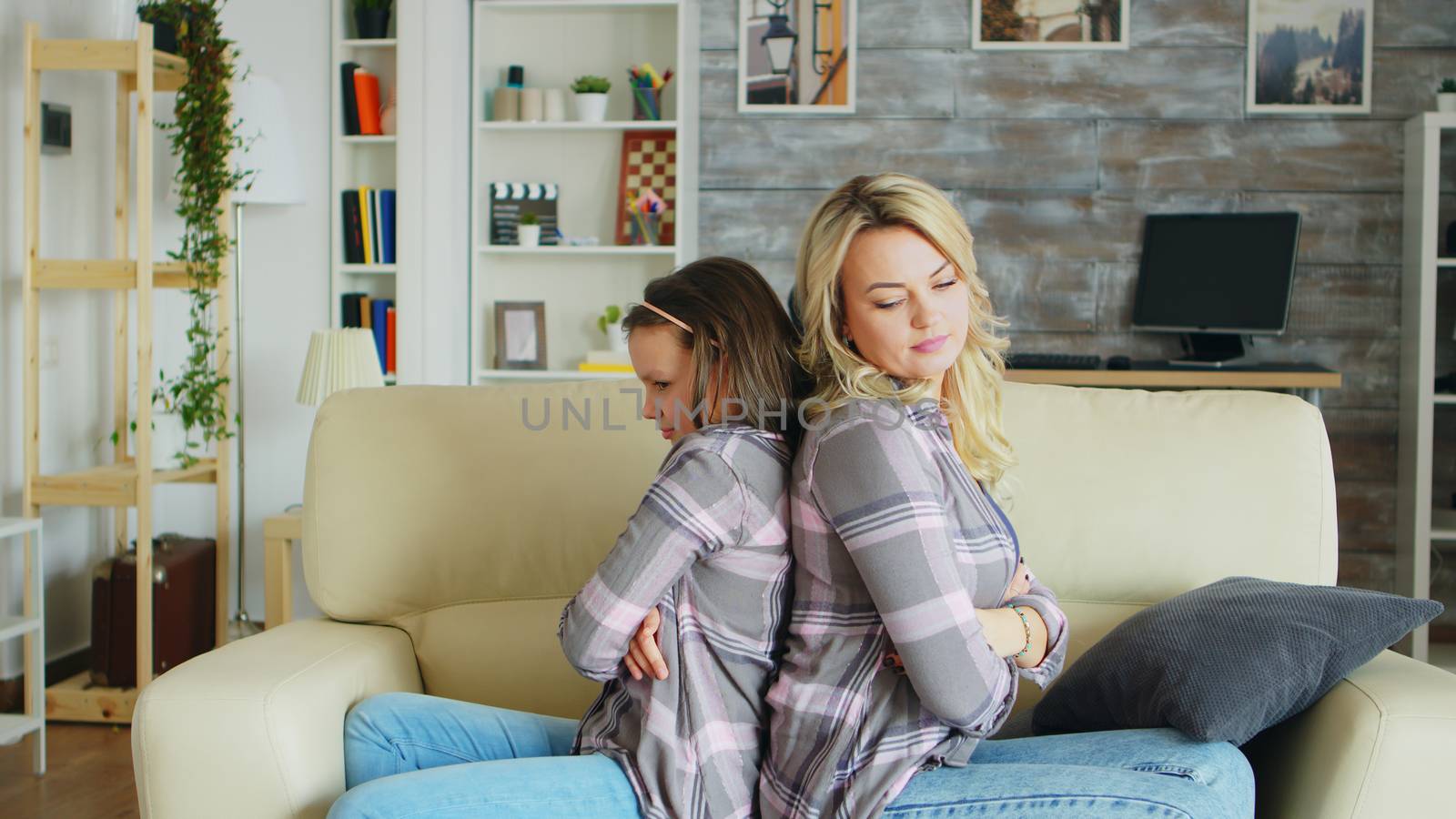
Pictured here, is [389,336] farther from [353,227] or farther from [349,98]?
[349,98]

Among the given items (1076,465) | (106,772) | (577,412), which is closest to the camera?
(1076,465)

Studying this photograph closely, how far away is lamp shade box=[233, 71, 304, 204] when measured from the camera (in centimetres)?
356

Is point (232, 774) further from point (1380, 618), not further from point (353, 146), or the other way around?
point (353, 146)

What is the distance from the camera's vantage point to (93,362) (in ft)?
11.7

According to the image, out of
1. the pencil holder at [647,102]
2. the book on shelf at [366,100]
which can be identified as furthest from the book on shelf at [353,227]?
the pencil holder at [647,102]

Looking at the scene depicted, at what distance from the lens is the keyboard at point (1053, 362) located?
3695mm

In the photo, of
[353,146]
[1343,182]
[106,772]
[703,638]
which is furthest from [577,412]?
[1343,182]

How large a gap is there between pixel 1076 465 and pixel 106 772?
7.81 feet

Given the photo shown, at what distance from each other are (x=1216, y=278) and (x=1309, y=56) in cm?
81

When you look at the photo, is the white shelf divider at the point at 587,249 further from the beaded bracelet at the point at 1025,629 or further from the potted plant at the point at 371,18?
the beaded bracelet at the point at 1025,629

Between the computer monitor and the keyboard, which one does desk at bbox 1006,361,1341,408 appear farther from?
the computer monitor

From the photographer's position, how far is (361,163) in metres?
4.18

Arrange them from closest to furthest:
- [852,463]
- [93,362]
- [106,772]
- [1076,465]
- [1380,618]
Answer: [852,463], [1380,618], [1076,465], [106,772], [93,362]

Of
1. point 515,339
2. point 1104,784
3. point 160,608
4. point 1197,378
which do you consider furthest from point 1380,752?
point 515,339
